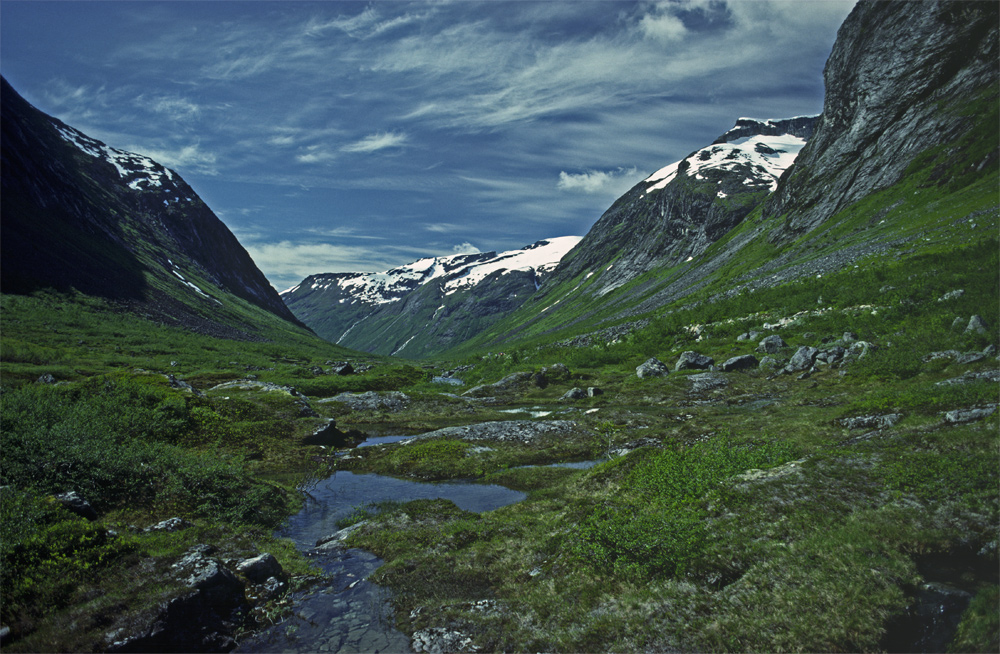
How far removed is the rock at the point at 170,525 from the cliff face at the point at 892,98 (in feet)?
342

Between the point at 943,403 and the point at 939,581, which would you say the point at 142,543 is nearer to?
the point at 939,581

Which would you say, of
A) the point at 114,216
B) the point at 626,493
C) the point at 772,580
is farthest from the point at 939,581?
the point at 114,216

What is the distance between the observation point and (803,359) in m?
44.3

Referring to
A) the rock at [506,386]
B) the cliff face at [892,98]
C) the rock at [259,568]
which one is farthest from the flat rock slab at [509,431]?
the cliff face at [892,98]

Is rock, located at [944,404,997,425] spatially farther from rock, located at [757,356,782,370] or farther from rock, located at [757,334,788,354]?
rock, located at [757,334,788,354]

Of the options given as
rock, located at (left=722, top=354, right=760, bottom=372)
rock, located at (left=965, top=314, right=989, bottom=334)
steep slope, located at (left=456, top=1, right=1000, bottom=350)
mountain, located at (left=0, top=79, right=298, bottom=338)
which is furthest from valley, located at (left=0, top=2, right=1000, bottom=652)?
mountain, located at (left=0, top=79, right=298, bottom=338)

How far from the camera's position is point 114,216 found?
194 meters

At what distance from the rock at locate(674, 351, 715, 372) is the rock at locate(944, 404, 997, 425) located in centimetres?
4032

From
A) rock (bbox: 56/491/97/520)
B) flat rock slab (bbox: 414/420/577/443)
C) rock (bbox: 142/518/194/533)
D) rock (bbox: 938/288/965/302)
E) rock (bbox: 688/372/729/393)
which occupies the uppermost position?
rock (bbox: 56/491/97/520)

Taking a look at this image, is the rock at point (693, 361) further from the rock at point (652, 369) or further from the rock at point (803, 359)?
the rock at point (803, 359)

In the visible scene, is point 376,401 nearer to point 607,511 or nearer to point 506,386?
point 506,386

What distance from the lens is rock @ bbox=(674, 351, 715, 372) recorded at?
56531 millimetres

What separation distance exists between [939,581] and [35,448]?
2850 centimetres

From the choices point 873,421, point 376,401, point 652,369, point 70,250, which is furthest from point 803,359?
point 70,250
